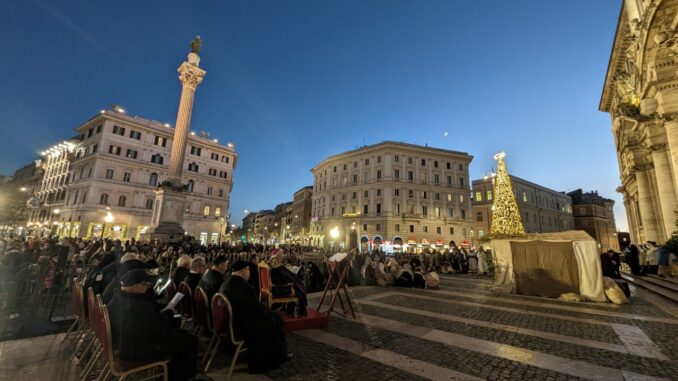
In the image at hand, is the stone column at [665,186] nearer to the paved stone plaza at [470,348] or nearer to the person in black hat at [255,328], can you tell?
the paved stone plaza at [470,348]

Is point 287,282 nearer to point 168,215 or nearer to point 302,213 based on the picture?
point 168,215

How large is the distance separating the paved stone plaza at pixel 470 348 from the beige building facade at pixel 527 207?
158ft

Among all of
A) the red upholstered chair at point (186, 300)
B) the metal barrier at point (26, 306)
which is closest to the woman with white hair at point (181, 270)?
the red upholstered chair at point (186, 300)

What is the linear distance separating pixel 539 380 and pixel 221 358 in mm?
4345

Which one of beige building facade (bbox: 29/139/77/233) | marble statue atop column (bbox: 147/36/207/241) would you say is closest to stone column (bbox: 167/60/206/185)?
marble statue atop column (bbox: 147/36/207/241)

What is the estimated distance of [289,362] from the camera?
3807mm

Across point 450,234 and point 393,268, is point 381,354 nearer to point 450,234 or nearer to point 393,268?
point 393,268

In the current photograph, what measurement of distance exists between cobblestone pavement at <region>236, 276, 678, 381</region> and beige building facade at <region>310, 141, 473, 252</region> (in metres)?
37.1

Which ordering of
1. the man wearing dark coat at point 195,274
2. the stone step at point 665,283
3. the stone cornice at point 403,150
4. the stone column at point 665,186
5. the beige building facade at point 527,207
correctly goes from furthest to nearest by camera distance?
the beige building facade at point 527,207, the stone cornice at point 403,150, the stone column at point 665,186, the stone step at point 665,283, the man wearing dark coat at point 195,274

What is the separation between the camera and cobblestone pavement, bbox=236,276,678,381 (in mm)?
3457

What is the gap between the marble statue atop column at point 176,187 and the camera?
19.4 m

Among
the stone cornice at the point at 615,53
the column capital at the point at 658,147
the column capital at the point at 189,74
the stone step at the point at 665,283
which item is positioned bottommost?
the stone step at the point at 665,283

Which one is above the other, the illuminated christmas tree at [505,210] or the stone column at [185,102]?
the stone column at [185,102]

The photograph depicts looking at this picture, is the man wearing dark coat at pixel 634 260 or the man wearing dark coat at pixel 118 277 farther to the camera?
the man wearing dark coat at pixel 634 260
